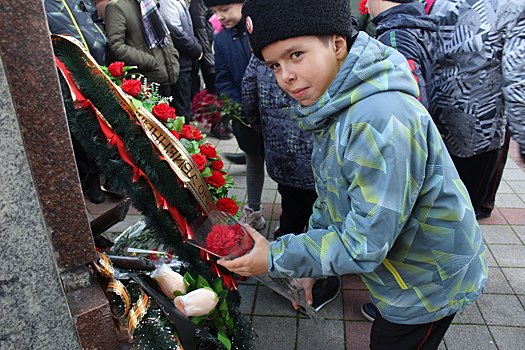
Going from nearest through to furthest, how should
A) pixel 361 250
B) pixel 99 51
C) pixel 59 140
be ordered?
pixel 361 250 → pixel 59 140 → pixel 99 51

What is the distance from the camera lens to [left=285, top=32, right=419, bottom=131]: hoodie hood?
4.08 ft

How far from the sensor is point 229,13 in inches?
117

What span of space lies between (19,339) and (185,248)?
2.20 ft

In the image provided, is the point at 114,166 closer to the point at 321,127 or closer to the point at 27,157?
the point at 27,157

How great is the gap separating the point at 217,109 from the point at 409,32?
156 cm

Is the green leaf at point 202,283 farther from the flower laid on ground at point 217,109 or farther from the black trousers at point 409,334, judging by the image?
the flower laid on ground at point 217,109

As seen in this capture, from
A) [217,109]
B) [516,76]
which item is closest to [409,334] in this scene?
[516,76]

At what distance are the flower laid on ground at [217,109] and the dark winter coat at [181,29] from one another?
1807 mm

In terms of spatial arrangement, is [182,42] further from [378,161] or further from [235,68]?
[378,161]

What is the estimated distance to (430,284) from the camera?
148 centimetres

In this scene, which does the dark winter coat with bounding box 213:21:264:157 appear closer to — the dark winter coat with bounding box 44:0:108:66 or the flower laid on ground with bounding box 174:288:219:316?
the dark winter coat with bounding box 44:0:108:66

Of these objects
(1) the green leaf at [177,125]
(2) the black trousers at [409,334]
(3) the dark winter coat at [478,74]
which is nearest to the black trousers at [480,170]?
(3) the dark winter coat at [478,74]

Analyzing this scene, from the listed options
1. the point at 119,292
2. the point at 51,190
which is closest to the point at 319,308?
the point at 119,292

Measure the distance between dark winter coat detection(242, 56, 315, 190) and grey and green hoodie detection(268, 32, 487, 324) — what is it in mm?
1005
